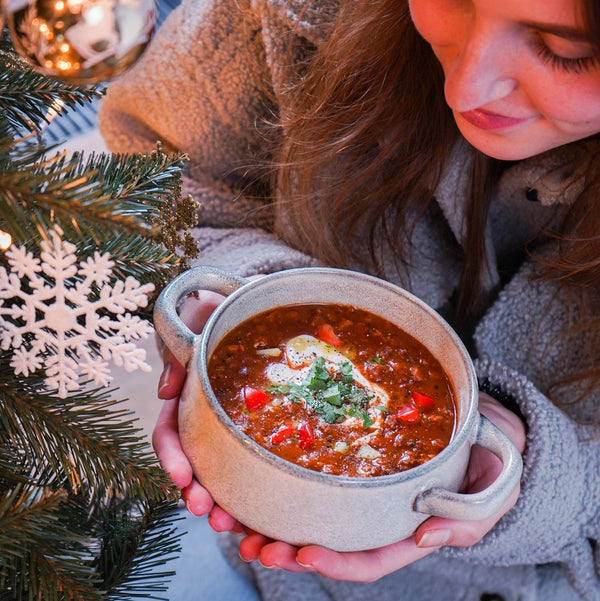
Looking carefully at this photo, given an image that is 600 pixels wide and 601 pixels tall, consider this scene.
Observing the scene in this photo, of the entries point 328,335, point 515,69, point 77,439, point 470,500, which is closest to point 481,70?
point 515,69

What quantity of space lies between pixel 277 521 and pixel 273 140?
75cm

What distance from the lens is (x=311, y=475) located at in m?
0.59

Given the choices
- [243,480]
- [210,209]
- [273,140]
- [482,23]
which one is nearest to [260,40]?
[273,140]

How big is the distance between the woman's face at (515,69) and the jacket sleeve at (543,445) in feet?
1.13

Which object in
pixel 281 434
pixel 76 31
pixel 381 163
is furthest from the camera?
pixel 381 163

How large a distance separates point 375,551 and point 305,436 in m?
0.17

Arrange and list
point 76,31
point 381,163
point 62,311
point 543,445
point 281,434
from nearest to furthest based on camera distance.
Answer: point 76,31, point 62,311, point 281,434, point 543,445, point 381,163

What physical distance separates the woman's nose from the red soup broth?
0.25 metres

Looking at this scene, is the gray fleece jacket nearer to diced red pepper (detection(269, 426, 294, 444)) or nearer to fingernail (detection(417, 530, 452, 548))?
fingernail (detection(417, 530, 452, 548))

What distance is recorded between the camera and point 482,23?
2.26ft

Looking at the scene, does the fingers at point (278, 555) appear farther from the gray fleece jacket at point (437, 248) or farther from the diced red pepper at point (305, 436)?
the gray fleece jacket at point (437, 248)

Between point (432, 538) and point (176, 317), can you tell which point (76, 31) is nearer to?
point (176, 317)

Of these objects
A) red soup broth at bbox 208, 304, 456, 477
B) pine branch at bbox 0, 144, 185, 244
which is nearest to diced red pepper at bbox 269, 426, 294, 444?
red soup broth at bbox 208, 304, 456, 477

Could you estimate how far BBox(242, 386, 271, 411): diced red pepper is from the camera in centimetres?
70
